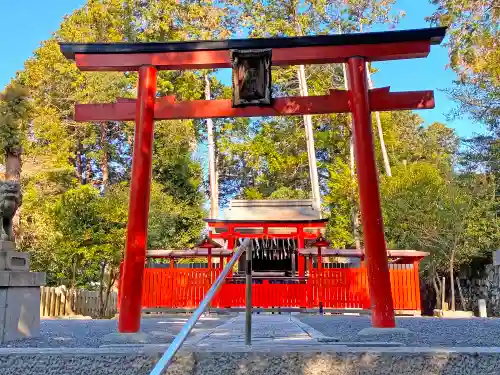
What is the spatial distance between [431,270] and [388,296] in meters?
13.7

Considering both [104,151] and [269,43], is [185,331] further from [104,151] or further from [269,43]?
[104,151]

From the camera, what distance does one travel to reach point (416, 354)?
2945mm

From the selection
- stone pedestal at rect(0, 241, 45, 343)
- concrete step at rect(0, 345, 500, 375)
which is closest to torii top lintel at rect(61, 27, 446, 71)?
stone pedestal at rect(0, 241, 45, 343)

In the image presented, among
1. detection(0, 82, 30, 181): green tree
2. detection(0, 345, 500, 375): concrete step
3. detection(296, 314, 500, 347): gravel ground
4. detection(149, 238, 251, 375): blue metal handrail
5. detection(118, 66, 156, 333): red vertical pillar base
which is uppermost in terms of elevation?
detection(0, 82, 30, 181): green tree

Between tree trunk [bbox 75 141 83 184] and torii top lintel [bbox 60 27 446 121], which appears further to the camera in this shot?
tree trunk [bbox 75 141 83 184]

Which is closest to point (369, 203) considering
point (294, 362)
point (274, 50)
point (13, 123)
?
point (274, 50)

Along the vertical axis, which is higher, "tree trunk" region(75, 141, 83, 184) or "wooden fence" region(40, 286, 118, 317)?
"tree trunk" region(75, 141, 83, 184)

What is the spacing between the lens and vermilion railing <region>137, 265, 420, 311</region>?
40.9 feet

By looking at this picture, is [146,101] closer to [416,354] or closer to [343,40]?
[343,40]

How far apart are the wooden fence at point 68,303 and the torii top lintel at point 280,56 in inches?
396

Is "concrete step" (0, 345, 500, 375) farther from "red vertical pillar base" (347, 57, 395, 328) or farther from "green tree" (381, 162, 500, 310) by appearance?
"green tree" (381, 162, 500, 310)

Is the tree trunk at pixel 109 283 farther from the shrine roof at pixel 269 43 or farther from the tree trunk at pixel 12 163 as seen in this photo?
the shrine roof at pixel 269 43

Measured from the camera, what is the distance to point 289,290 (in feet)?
41.7

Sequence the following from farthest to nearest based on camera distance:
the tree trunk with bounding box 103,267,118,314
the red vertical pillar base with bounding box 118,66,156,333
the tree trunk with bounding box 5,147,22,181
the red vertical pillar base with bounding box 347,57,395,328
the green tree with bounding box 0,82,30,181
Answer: the tree trunk with bounding box 103,267,118,314 → the tree trunk with bounding box 5,147,22,181 → the green tree with bounding box 0,82,30,181 → the red vertical pillar base with bounding box 347,57,395,328 → the red vertical pillar base with bounding box 118,66,156,333
